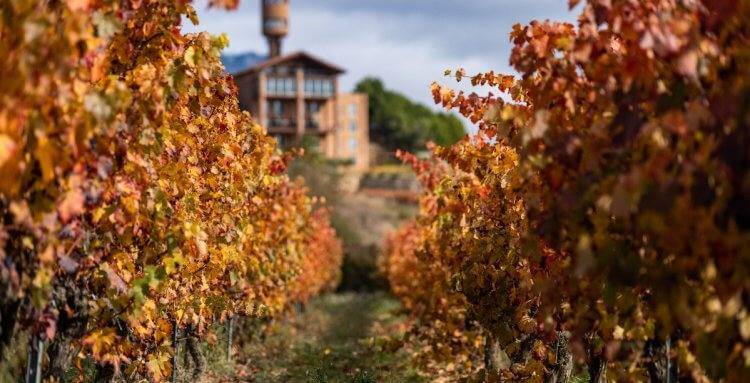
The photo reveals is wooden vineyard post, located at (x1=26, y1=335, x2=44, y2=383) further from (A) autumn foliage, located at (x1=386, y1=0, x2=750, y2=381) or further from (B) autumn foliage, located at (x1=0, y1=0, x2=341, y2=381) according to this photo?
(A) autumn foliage, located at (x1=386, y1=0, x2=750, y2=381)

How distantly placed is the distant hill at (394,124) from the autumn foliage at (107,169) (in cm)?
7881

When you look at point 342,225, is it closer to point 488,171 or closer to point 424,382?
point 424,382

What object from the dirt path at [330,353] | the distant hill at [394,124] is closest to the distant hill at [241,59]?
the distant hill at [394,124]

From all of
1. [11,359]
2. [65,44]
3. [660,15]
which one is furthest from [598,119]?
[11,359]

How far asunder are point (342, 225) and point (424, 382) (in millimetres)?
35365

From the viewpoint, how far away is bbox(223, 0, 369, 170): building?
68.2 metres

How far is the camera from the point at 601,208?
425 cm

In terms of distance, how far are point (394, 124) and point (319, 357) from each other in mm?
76822

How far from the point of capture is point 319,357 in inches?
568

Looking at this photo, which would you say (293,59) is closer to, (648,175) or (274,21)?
(274,21)

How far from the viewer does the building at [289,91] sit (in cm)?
6825

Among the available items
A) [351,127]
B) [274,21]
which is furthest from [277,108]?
[351,127]

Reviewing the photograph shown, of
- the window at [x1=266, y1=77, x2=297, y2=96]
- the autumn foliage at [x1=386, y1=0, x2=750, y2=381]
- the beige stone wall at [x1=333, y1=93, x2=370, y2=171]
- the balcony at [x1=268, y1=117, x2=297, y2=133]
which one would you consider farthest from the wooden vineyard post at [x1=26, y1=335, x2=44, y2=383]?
the beige stone wall at [x1=333, y1=93, x2=370, y2=171]

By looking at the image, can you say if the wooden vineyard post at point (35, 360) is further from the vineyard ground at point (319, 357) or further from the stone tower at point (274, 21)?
the stone tower at point (274, 21)
